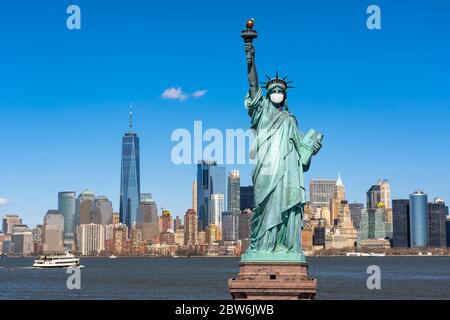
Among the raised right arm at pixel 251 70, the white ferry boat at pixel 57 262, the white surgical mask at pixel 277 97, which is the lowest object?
the white ferry boat at pixel 57 262

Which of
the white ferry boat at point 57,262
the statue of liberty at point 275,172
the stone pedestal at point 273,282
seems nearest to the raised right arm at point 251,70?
the statue of liberty at point 275,172

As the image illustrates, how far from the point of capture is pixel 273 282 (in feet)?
87.5

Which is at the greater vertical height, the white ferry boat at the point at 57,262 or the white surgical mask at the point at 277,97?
the white surgical mask at the point at 277,97

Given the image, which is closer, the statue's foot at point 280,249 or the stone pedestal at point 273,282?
the stone pedestal at point 273,282

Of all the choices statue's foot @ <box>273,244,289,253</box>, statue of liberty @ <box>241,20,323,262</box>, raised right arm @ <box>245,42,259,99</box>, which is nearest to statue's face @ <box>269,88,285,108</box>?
statue of liberty @ <box>241,20,323,262</box>

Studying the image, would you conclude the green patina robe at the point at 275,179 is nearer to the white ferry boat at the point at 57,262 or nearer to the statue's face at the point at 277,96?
the statue's face at the point at 277,96

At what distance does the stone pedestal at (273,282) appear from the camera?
26.3 meters

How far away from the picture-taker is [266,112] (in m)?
28.2

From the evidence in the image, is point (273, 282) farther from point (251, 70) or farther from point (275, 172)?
point (251, 70)

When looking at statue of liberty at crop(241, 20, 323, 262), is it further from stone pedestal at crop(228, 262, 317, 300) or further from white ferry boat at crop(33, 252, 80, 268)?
white ferry boat at crop(33, 252, 80, 268)

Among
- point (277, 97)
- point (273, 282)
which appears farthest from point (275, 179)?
point (273, 282)
